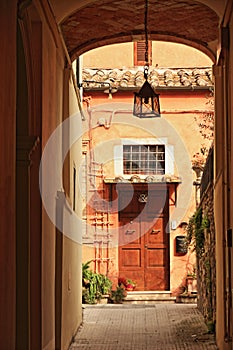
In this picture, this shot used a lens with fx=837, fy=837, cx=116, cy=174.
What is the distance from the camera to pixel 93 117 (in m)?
20.4

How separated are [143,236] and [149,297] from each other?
1.73 meters

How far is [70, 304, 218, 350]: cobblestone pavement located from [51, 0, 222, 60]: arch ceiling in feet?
12.7

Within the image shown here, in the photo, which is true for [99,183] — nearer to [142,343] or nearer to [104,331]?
[104,331]

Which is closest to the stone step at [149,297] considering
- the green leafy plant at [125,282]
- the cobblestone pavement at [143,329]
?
the green leafy plant at [125,282]

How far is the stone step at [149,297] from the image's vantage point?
1872 cm

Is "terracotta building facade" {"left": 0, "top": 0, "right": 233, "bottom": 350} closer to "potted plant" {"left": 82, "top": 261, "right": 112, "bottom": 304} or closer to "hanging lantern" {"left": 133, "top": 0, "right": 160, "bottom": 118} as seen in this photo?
"hanging lantern" {"left": 133, "top": 0, "right": 160, "bottom": 118}

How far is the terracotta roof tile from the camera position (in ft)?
66.0

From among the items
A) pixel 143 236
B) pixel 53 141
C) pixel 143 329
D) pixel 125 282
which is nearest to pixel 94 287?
pixel 125 282

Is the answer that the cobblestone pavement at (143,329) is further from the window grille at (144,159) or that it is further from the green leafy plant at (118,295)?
the window grille at (144,159)

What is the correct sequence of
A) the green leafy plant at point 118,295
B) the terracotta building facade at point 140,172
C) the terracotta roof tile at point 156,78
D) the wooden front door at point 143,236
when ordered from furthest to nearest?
the terracotta roof tile at point 156,78 < the wooden front door at point 143,236 < the terracotta building facade at point 140,172 < the green leafy plant at point 118,295

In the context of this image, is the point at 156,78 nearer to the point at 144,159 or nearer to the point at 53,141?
the point at 144,159

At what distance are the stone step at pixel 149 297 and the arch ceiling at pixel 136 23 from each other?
27.4ft

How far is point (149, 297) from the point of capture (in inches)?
749

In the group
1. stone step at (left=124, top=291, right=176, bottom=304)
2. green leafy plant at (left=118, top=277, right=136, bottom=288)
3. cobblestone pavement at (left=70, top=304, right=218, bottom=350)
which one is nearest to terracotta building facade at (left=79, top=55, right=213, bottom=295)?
green leafy plant at (left=118, top=277, right=136, bottom=288)
